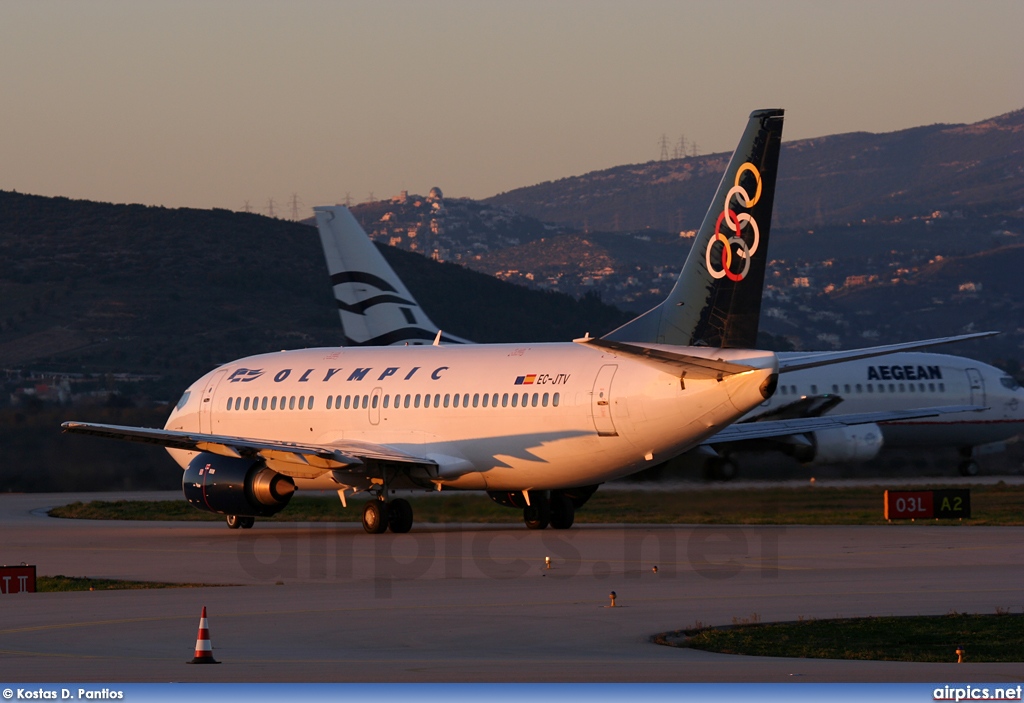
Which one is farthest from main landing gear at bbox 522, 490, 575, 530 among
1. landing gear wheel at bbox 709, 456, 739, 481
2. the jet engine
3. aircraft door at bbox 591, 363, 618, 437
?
the jet engine

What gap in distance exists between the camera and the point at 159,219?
16125 cm

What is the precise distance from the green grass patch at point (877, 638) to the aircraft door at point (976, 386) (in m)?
41.1

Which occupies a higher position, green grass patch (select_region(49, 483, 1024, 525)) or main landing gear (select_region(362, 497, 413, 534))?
green grass patch (select_region(49, 483, 1024, 525))

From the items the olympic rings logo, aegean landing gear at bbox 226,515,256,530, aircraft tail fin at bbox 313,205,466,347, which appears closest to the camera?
the olympic rings logo

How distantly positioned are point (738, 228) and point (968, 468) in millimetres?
29177

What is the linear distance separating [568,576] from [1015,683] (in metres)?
12.9

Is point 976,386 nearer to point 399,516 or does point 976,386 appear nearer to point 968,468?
point 968,468

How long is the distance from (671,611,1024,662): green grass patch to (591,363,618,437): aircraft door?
535 inches

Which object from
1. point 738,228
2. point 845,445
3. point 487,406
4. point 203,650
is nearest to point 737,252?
point 738,228

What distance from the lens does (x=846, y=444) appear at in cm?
5097

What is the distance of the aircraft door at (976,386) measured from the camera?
60688mm

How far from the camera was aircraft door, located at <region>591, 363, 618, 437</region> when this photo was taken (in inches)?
1337

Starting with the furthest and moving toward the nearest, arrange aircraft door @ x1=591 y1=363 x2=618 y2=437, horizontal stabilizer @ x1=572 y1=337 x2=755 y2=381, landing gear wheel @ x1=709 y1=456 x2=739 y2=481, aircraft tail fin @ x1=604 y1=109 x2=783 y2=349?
1. landing gear wheel @ x1=709 y1=456 x2=739 y2=481
2. aircraft door @ x1=591 y1=363 x2=618 y2=437
3. aircraft tail fin @ x1=604 y1=109 x2=783 y2=349
4. horizontal stabilizer @ x1=572 y1=337 x2=755 y2=381

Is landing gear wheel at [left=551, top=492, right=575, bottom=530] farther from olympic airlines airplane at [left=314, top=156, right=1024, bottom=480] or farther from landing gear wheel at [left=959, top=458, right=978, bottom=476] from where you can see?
landing gear wheel at [left=959, top=458, right=978, bottom=476]
